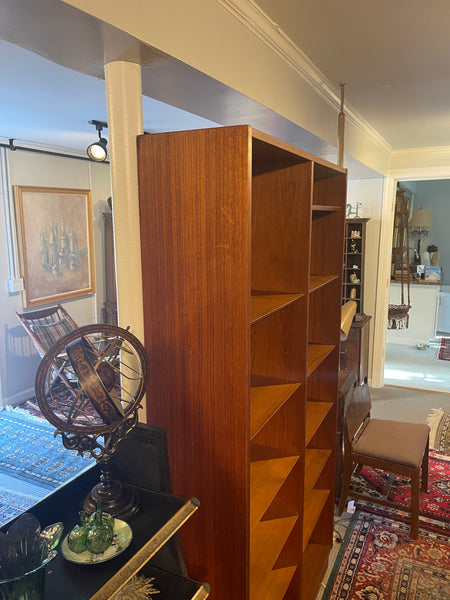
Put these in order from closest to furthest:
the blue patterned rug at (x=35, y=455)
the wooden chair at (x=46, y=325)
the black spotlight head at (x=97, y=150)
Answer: the blue patterned rug at (x=35, y=455) → the black spotlight head at (x=97, y=150) → the wooden chair at (x=46, y=325)

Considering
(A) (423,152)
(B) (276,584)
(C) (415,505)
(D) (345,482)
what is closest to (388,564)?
(C) (415,505)

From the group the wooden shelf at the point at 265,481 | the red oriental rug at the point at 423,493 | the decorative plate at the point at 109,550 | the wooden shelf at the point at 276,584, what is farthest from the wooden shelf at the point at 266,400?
the red oriental rug at the point at 423,493

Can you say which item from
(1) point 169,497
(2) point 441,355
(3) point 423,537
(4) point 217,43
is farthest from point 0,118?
(2) point 441,355

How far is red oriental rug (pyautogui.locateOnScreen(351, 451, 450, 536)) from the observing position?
2.76m

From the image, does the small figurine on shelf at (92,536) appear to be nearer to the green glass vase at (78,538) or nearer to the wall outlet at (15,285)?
the green glass vase at (78,538)

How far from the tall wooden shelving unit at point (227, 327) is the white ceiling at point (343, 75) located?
1.30 ft

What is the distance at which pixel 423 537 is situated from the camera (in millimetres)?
2592

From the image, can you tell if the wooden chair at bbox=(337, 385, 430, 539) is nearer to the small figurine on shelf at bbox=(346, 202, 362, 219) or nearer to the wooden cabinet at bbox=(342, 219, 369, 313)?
the wooden cabinet at bbox=(342, 219, 369, 313)

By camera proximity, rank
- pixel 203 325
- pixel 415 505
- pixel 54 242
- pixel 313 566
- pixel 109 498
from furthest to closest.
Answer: pixel 54 242 → pixel 415 505 → pixel 313 566 → pixel 203 325 → pixel 109 498

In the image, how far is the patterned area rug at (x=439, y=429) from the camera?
3.68m

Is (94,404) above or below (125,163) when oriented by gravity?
below

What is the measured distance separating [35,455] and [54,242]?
7.15ft

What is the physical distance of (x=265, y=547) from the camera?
1711 millimetres

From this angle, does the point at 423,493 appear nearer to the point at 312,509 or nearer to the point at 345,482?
the point at 345,482
